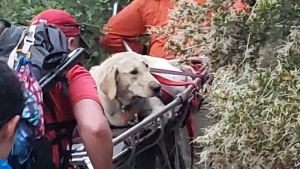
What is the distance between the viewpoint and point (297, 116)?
2508 mm

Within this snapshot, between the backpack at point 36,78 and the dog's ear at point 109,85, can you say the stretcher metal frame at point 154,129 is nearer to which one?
the dog's ear at point 109,85

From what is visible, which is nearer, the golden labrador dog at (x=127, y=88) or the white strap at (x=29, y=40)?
the white strap at (x=29, y=40)

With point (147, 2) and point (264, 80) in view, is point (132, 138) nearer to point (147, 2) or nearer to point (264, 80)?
point (264, 80)

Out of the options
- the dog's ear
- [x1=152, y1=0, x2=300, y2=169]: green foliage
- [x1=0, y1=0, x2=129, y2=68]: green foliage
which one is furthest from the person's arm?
[x1=0, y1=0, x2=129, y2=68]: green foliage

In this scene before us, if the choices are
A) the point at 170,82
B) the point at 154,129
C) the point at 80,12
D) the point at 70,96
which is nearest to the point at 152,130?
the point at 154,129

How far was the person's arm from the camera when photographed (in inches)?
115

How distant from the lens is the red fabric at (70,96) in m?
2.97

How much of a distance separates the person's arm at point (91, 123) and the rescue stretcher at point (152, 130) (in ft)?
2.25

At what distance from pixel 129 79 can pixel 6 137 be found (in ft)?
8.16

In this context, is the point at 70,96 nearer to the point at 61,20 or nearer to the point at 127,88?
the point at 61,20

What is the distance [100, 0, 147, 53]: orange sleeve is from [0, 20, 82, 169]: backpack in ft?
8.33

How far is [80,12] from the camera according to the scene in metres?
5.46

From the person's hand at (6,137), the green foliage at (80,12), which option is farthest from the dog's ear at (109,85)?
the person's hand at (6,137)

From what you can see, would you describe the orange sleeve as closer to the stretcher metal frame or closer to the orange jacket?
the orange jacket
